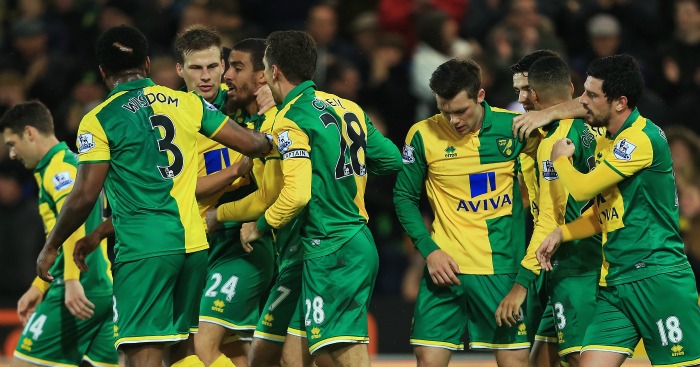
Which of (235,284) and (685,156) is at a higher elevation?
(685,156)

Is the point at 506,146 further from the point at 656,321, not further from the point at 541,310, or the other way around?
the point at 656,321

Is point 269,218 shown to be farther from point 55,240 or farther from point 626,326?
point 626,326

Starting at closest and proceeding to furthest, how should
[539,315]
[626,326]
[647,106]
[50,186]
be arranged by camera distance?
[626,326] → [539,315] → [50,186] → [647,106]

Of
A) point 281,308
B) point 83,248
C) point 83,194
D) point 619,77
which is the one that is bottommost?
point 281,308

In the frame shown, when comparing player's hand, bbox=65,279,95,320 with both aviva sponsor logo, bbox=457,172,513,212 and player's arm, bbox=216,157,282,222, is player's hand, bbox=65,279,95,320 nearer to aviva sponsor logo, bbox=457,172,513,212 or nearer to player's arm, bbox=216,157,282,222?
player's arm, bbox=216,157,282,222

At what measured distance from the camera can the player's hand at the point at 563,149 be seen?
23.7ft

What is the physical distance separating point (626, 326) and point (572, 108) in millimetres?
1430

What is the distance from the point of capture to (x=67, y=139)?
44.7 feet

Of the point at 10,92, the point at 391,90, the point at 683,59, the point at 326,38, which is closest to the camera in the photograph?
the point at 391,90

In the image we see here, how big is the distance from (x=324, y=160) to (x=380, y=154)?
1.69 feet

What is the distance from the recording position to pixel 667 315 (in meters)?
6.96

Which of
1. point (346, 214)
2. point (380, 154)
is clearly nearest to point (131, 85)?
point (346, 214)

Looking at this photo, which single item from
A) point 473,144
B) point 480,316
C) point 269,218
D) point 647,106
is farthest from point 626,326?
point 647,106

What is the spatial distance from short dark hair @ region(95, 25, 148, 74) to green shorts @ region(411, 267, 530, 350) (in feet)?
7.95
